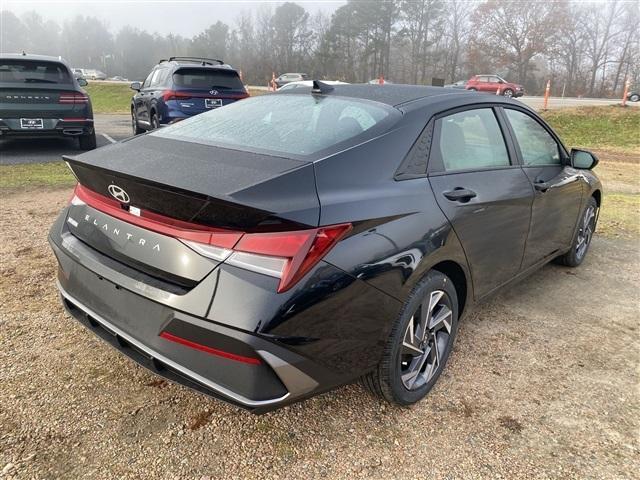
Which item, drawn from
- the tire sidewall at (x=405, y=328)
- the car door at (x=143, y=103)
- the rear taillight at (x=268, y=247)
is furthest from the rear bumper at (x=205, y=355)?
the car door at (x=143, y=103)

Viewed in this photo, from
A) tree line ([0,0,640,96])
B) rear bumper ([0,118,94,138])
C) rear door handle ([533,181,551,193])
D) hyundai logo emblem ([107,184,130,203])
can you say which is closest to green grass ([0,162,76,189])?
rear bumper ([0,118,94,138])

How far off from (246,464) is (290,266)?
0.90 m

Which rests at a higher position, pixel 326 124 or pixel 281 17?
pixel 281 17

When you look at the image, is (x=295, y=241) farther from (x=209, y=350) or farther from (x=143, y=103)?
(x=143, y=103)

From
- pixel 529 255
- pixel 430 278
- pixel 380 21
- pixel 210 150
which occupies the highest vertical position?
pixel 380 21

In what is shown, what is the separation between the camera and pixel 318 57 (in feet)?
213

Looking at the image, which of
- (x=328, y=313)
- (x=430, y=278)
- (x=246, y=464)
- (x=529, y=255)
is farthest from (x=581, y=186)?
(x=246, y=464)

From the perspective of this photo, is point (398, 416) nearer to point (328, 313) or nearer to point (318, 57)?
point (328, 313)

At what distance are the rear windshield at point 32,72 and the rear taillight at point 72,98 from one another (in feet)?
0.95

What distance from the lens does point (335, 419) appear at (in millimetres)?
2307

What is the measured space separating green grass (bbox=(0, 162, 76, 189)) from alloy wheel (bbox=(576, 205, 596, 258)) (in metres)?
6.30

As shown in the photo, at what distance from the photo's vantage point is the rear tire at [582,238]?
433 cm

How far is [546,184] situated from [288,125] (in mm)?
1930

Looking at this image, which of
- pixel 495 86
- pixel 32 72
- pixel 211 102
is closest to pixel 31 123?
pixel 32 72
